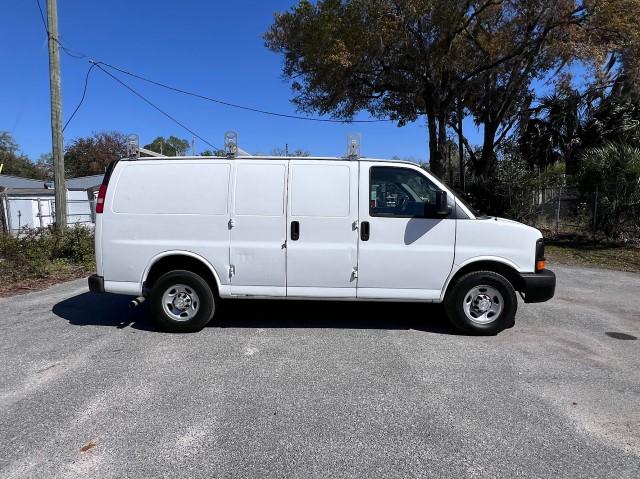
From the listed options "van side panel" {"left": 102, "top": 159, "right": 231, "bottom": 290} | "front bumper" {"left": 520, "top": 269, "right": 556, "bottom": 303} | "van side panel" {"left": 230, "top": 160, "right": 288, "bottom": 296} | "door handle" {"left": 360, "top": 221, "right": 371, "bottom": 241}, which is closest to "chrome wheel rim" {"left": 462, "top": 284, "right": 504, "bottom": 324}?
"front bumper" {"left": 520, "top": 269, "right": 556, "bottom": 303}

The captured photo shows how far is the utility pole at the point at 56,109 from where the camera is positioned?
11805mm

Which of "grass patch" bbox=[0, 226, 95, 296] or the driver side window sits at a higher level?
the driver side window

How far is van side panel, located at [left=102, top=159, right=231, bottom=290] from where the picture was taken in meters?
5.66

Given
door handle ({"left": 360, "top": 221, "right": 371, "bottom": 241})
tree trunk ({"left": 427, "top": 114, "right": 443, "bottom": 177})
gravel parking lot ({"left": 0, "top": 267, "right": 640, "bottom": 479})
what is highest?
tree trunk ({"left": 427, "top": 114, "right": 443, "bottom": 177})

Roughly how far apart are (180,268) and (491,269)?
12.2ft

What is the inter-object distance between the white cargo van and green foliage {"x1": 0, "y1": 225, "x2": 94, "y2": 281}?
16.8 feet

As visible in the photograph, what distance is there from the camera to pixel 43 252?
10648mm

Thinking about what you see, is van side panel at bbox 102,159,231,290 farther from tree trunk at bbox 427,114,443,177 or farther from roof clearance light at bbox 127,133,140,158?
tree trunk at bbox 427,114,443,177

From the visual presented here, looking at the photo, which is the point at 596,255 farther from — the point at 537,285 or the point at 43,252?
the point at 43,252

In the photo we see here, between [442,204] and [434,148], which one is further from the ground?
Answer: [434,148]

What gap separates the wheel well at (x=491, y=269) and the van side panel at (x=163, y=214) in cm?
275

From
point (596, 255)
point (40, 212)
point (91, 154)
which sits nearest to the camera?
point (596, 255)

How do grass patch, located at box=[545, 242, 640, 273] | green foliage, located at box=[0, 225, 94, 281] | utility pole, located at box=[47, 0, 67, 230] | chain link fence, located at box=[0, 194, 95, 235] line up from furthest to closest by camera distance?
chain link fence, located at box=[0, 194, 95, 235], utility pole, located at box=[47, 0, 67, 230], grass patch, located at box=[545, 242, 640, 273], green foliage, located at box=[0, 225, 94, 281]

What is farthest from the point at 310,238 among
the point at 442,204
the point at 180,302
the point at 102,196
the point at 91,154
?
the point at 91,154
